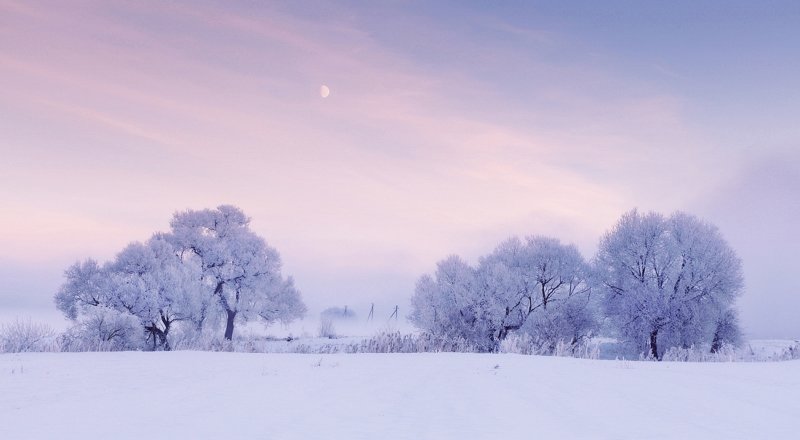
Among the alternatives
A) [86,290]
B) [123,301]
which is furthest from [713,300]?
[86,290]

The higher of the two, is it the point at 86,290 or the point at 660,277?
the point at 660,277

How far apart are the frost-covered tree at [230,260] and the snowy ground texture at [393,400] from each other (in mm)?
26789

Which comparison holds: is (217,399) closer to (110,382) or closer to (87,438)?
(87,438)

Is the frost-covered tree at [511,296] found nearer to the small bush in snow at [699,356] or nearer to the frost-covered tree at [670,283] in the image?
the frost-covered tree at [670,283]

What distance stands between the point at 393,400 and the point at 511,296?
31.8 meters

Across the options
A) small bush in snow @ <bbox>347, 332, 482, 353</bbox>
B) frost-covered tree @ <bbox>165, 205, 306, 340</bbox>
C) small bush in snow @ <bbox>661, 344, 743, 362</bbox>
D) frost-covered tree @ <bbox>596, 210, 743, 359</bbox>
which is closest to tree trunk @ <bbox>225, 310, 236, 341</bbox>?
frost-covered tree @ <bbox>165, 205, 306, 340</bbox>

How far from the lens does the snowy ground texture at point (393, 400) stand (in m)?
6.94

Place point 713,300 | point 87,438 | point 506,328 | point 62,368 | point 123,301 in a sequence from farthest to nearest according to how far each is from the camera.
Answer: point 506,328, point 713,300, point 123,301, point 62,368, point 87,438

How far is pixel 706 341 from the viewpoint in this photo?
37.8m

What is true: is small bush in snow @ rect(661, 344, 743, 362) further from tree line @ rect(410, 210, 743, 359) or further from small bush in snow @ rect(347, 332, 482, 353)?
tree line @ rect(410, 210, 743, 359)

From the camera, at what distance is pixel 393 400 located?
9141mm

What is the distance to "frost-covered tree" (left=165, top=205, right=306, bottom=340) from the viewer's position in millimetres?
41344

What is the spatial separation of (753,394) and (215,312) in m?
33.2

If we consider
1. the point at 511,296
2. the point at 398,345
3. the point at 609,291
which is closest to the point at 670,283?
the point at 609,291
